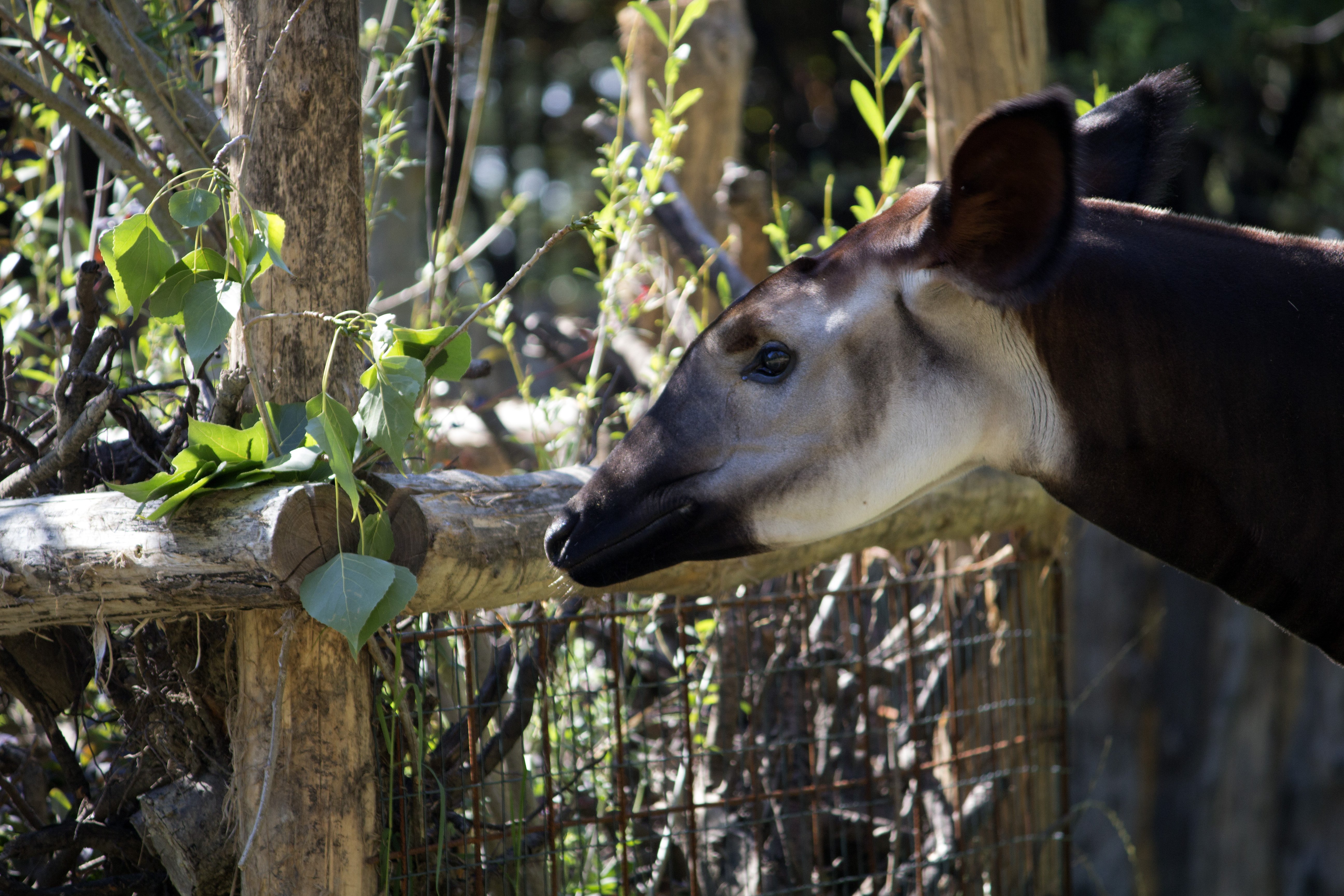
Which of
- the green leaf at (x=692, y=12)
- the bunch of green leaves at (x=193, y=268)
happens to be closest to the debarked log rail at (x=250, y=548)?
the bunch of green leaves at (x=193, y=268)

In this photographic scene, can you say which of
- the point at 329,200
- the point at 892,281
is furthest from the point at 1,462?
the point at 892,281

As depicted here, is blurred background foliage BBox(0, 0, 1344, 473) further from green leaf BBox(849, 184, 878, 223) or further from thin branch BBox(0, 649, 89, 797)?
thin branch BBox(0, 649, 89, 797)

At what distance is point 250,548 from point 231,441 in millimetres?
156

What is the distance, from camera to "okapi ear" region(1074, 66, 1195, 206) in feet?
5.74

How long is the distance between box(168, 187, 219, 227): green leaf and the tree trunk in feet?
7.33

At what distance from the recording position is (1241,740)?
7086 mm

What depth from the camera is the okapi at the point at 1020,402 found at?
149 centimetres

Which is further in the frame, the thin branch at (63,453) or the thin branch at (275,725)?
the thin branch at (63,453)

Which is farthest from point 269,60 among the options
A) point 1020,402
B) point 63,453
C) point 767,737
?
point 767,737

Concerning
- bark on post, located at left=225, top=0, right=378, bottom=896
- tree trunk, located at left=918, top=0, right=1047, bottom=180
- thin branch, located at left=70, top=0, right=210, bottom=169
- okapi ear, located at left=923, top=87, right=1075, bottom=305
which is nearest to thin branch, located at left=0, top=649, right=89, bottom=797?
bark on post, located at left=225, top=0, right=378, bottom=896

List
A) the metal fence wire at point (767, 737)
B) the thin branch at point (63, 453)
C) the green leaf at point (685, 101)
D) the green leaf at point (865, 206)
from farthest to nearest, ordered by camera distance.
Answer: the green leaf at point (685, 101)
the green leaf at point (865, 206)
the metal fence wire at point (767, 737)
the thin branch at point (63, 453)

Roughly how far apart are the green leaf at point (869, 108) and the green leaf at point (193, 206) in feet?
4.60

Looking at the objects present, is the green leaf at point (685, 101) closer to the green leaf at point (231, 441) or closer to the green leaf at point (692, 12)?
the green leaf at point (692, 12)

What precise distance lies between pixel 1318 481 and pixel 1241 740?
6622mm
